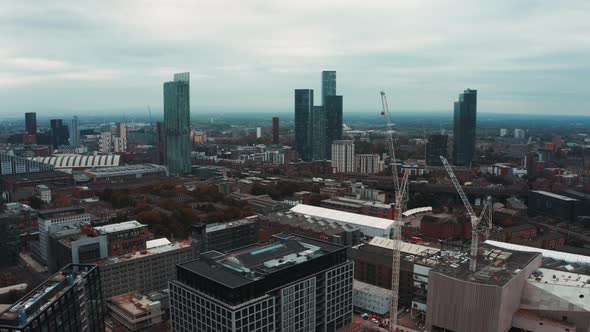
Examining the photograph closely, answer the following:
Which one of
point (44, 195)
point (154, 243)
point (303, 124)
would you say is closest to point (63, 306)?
point (154, 243)

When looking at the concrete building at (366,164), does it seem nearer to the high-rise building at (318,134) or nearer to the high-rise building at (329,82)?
the high-rise building at (318,134)

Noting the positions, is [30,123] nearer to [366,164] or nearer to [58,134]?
[58,134]

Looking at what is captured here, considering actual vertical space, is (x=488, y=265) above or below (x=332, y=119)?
below

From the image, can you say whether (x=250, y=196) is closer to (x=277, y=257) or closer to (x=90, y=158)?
(x=277, y=257)

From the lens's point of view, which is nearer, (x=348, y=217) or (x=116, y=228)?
(x=116, y=228)

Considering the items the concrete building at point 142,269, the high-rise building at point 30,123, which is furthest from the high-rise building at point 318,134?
the high-rise building at point 30,123

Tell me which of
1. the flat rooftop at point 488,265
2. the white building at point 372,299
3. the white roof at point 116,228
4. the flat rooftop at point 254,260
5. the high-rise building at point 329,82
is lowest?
the white building at point 372,299

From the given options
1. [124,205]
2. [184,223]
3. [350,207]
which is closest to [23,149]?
[124,205]
